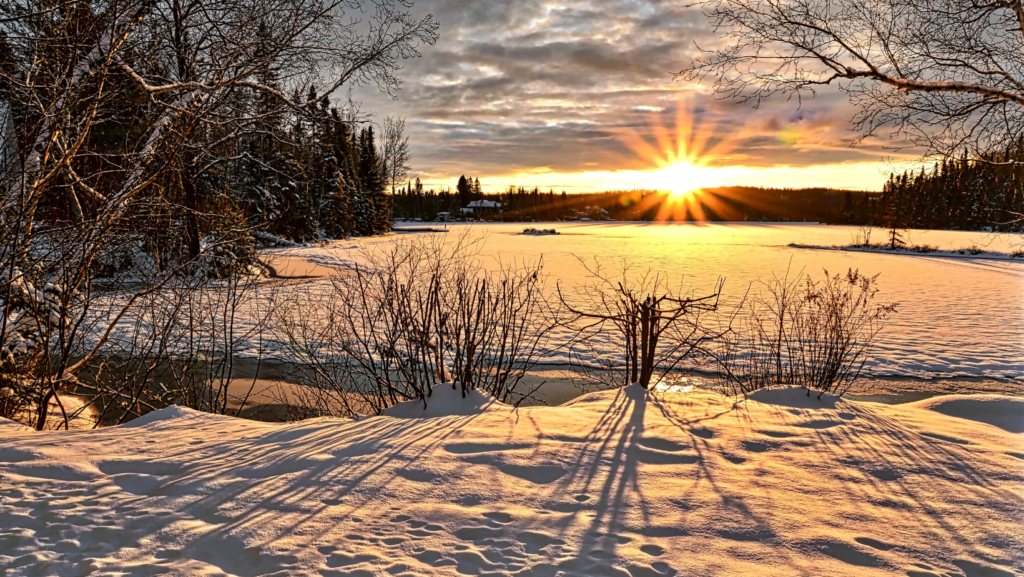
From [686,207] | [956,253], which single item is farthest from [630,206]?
[956,253]

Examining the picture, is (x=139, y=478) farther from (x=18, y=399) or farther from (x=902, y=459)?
(x=902, y=459)

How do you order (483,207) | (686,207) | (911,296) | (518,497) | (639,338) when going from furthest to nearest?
1. (686,207)
2. (483,207)
3. (911,296)
4. (639,338)
5. (518,497)

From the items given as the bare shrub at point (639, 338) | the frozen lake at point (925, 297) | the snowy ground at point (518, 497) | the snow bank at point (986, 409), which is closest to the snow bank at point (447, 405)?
the snowy ground at point (518, 497)

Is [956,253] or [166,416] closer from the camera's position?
[166,416]

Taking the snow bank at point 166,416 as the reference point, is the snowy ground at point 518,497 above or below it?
above

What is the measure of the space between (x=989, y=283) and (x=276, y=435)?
79.5 ft

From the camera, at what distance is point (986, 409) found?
16.8ft

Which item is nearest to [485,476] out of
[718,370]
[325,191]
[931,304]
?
[718,370]

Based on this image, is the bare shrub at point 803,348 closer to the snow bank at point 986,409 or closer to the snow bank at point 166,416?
the snow bank at point 986,409

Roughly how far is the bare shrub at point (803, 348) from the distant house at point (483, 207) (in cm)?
9710

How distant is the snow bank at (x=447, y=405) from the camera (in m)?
5.41

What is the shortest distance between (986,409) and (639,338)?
5.01m

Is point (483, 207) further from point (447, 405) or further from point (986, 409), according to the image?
point (986, 409)

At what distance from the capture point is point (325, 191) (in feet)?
135
